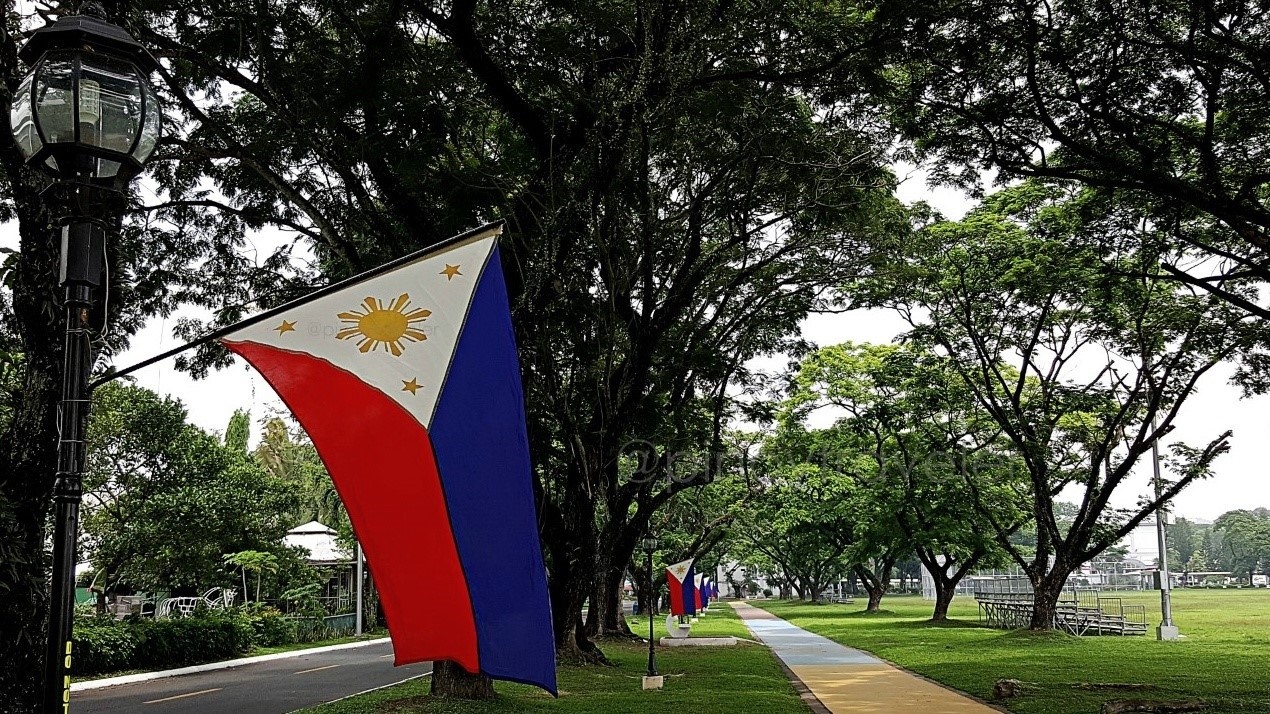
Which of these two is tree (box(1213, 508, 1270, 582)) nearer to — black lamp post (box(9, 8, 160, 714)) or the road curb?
the road curb

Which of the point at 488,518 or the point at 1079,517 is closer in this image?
the point at 488,518

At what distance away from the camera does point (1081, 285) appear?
81.8 feet

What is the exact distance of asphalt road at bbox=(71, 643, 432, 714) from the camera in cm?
1495

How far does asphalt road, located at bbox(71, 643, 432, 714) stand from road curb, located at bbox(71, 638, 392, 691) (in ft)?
1.28

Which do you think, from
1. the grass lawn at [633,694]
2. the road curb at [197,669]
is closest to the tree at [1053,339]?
the grass lawn at [633,694]

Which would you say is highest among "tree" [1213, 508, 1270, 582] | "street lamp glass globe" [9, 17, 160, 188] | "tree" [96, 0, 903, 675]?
"tree" [96, 0, 903, 675]

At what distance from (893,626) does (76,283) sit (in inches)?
1466

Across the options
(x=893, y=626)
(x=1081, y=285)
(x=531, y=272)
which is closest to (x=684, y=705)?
(x=531, y=272)

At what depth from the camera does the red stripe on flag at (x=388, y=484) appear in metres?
5.25

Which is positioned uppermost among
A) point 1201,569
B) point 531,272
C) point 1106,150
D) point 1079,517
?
point 1106,150

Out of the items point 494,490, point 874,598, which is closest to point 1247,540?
point 874,598

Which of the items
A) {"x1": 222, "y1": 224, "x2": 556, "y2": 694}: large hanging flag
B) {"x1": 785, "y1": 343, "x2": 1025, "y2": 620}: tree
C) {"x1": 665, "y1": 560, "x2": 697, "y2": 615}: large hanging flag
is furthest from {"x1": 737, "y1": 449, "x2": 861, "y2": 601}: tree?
{"x1": 222, "y1": 224, "x2": 556, "y2": 694}: large hanging flag

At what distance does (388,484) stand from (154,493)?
27.6 meters

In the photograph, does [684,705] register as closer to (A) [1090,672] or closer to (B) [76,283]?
(A) [1090,672]
